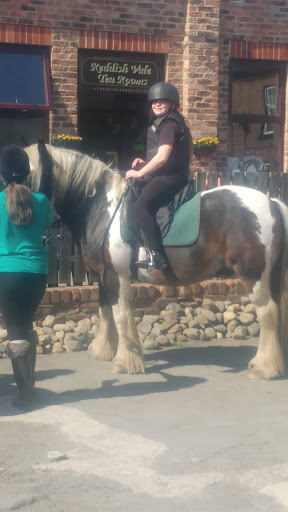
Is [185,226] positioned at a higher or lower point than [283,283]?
higher

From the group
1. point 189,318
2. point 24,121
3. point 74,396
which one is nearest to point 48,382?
point 74,396

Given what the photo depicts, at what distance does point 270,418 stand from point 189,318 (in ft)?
11.8

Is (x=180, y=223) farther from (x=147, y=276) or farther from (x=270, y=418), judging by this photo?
(x=270, y=418)

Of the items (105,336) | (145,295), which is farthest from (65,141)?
(105,336)

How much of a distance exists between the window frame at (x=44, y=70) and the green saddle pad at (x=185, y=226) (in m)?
6.27

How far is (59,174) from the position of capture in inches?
306

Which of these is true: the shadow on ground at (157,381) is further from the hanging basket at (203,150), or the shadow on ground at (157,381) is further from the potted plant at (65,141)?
the hanging basket at (203,150)

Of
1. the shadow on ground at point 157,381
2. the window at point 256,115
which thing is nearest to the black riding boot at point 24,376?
the shadow on ground at point 157,381

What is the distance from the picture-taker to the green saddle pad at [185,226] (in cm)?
750

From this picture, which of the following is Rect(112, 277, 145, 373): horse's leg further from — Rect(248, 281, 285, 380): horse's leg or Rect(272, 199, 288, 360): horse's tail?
Rect(272, 199, 288, 360): horse's tail

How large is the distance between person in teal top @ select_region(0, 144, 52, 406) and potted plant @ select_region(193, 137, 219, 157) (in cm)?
755

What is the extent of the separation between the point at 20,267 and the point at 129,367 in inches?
70.1

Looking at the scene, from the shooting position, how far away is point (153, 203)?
7504 mm

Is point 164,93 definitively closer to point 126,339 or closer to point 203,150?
point 126,339
